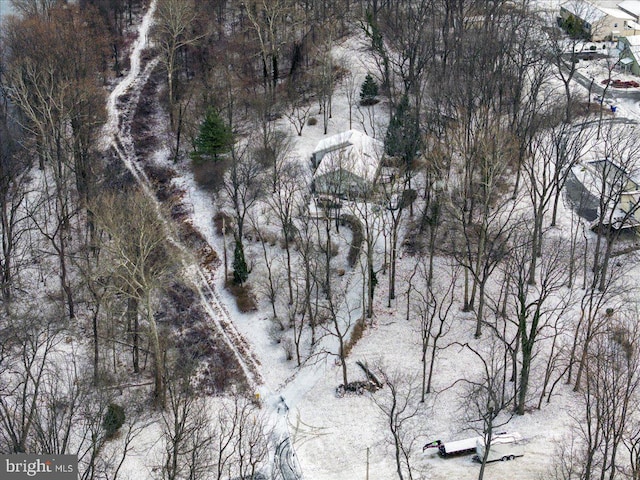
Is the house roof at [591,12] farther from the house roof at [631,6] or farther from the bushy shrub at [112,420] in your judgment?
the bushy shrub at [112,420]

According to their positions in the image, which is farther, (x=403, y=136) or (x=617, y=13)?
(x=617, y=13)

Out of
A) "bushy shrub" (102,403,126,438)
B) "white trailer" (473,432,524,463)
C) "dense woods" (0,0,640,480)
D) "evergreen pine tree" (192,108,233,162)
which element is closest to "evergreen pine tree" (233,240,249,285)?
"dense woods" (0,0,640,480)

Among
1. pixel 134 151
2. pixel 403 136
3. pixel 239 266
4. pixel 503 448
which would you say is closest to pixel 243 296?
pixel 239 266

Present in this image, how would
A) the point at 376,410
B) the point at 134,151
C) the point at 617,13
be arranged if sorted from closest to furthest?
the point at 376,410, the point at 134,151, the point at 617,13

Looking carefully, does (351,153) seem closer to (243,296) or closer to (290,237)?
(290,237)

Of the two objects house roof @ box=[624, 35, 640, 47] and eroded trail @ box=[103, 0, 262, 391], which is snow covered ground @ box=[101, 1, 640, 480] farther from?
house roof @ box=[624, 35, 640, 47]

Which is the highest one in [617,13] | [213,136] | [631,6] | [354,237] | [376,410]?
[631,6]

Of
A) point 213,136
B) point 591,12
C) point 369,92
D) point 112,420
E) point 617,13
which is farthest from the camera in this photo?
point 591,12

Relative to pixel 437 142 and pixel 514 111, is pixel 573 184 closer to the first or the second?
pixel 514 111

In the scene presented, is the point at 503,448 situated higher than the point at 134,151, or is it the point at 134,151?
the point at 134,151
